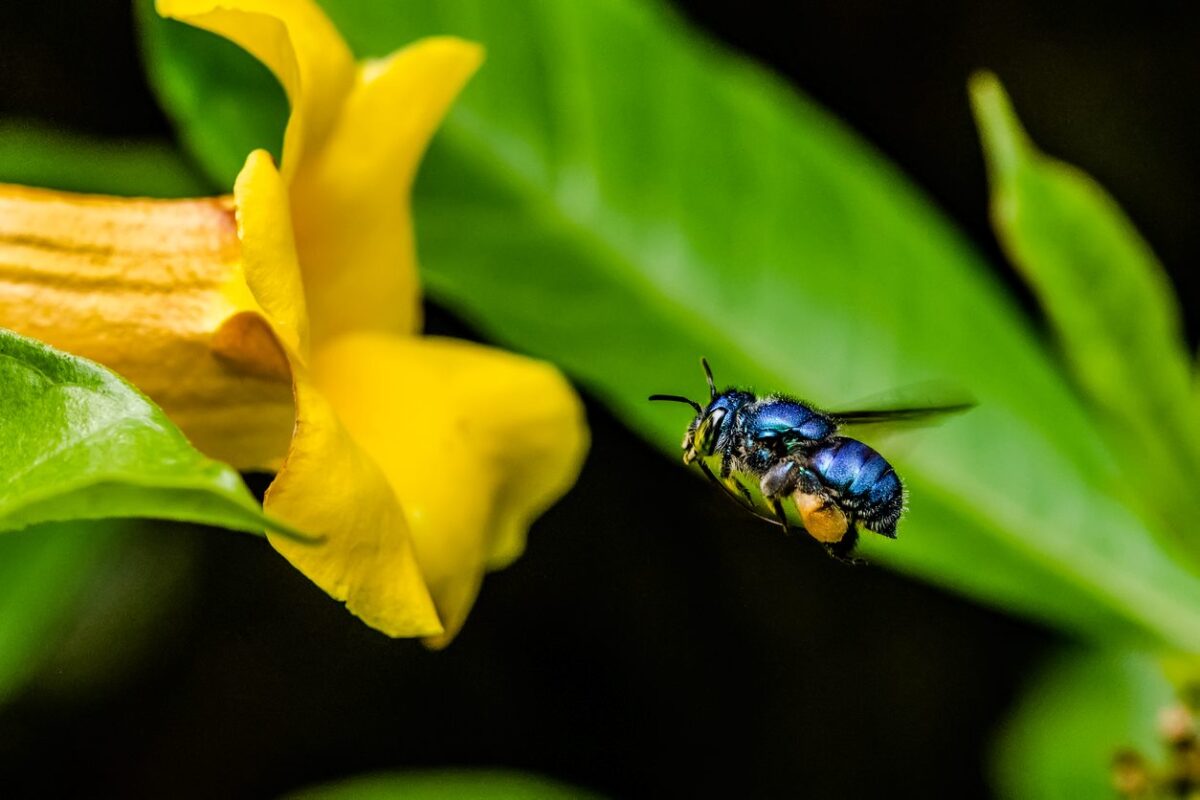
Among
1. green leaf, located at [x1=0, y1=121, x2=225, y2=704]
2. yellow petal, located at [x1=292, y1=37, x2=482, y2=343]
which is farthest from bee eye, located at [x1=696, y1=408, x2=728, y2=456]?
green leaf, located at [x1=0, y1=121, x2=225, y2=704]

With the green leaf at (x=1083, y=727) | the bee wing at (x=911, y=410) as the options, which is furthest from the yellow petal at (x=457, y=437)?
the green leaf at (x=1083, y=727)

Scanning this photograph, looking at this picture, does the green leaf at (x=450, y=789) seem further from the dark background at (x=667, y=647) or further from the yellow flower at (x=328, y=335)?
the dark background at (x=667, y=647)

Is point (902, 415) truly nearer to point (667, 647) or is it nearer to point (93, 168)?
point (93, 168)

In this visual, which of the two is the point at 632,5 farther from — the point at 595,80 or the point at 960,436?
the point at 960,436

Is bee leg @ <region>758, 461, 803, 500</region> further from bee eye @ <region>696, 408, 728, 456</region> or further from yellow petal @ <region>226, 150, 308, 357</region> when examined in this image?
yellow petal @ <region>226, 150, 308, 357</region>

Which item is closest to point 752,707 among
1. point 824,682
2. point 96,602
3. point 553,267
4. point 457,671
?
point 824,682

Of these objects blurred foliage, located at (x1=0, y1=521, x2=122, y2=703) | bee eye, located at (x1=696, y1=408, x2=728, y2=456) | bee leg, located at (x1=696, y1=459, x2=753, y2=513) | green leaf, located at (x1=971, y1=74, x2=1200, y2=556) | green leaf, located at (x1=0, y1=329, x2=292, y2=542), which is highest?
green leaf, located at (x1=971, y1=74, x2=1200, y2=556)
